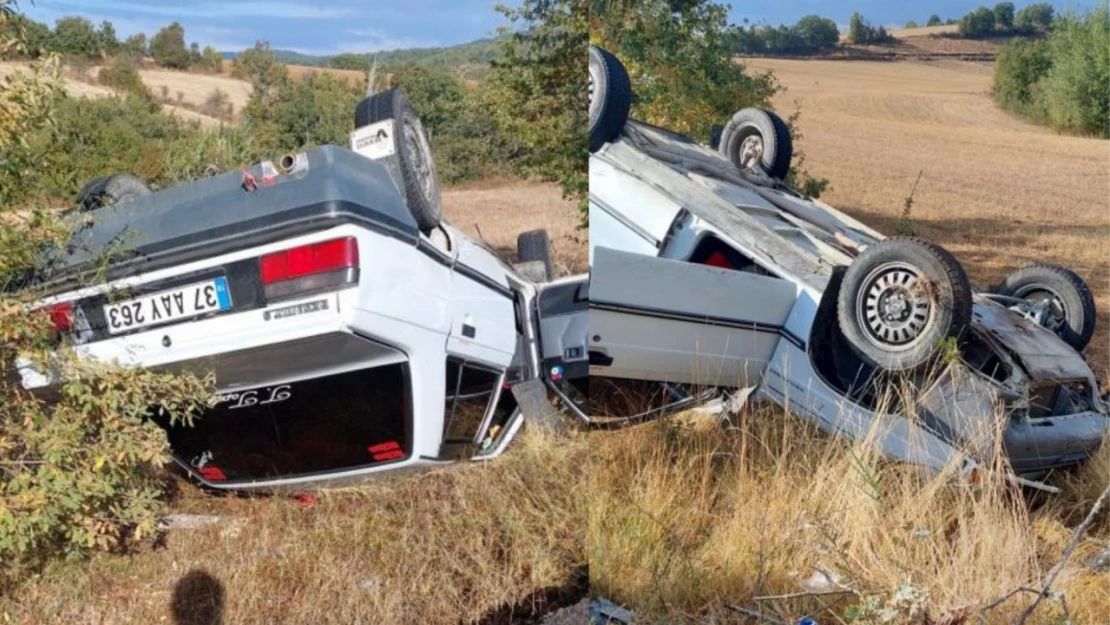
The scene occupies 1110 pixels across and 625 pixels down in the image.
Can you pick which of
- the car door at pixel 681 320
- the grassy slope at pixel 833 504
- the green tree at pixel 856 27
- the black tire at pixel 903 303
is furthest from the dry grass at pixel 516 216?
the green tree at pixel 856 27

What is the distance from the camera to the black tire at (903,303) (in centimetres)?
212

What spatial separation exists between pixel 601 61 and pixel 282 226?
2.38 feet

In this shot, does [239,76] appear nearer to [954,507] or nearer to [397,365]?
[397,365]

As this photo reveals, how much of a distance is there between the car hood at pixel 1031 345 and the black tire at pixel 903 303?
10.8 inches

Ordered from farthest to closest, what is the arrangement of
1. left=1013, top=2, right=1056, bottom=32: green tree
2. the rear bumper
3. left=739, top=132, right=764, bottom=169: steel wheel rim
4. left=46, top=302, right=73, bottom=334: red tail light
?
left=1013, top=2, right=1056, bottom=32: green tree, left=739, top=132, right=764, bottom=169: steel wheel rim, the rear bumper, left=46, top=302, right=73, bottom=334: red tail light

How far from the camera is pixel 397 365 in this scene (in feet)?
7.32

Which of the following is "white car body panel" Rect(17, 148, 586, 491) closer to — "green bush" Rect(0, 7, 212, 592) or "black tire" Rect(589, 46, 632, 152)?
"green bush" Rect(0, 7, 212, 592)

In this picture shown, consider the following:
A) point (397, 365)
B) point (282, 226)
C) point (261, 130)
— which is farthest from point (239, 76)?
point (397, 365)

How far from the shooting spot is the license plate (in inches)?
78.1

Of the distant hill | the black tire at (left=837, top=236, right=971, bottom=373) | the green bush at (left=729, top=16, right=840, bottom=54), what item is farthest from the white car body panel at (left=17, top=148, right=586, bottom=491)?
the green bush at (left=729, top=16, right=840, bottom=54)

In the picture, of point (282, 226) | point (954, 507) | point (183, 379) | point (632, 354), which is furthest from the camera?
point (954, 507)

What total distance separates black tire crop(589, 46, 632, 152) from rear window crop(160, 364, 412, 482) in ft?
A: 2.10

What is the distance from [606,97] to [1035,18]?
1366 millimetres

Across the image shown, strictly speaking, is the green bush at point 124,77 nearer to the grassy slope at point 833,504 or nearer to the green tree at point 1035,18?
the grassy slope at point 833,504
